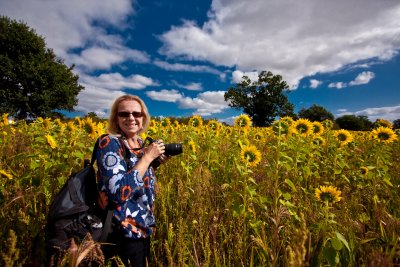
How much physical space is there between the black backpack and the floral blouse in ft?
0.30

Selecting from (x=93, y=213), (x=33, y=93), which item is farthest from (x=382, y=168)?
(x=33, y=93)

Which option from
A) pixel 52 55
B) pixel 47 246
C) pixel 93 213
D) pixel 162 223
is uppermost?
pixel 52 55

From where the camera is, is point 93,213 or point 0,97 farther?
point 0,97

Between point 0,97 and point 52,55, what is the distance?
6695 mm

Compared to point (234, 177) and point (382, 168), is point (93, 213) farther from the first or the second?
point (382, 168)

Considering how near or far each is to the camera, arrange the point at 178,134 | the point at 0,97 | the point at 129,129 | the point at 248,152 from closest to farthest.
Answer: the point at 129,129 < the point at 248,152 < the point at 178,134 < the point at 0,97

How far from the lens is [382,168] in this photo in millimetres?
2947

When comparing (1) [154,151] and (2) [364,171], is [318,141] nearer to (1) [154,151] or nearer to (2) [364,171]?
(2) [364,171]

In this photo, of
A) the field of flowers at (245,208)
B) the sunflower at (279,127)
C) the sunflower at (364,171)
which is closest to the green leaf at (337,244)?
the field of flowers at (245,208)

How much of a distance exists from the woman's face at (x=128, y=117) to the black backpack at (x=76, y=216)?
0.60 meters

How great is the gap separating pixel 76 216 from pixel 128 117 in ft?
3.33

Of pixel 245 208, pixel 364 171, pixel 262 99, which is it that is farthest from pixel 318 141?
pixel 262 99

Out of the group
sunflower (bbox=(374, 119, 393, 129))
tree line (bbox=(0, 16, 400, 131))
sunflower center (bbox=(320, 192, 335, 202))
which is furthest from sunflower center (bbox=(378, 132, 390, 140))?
tree line (bbox=(0, 16, 400, 131))

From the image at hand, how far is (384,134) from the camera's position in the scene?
11.9 feet
